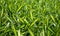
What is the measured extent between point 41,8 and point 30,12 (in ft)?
0.59

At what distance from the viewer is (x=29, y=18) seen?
1496mm

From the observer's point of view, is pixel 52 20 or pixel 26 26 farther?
pixel 52 20

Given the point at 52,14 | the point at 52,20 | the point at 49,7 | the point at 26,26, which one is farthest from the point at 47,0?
the point at 26,26

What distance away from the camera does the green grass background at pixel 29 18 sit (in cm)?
137

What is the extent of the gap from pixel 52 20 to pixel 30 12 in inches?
9.5

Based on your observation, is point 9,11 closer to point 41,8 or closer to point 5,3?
point 5,3

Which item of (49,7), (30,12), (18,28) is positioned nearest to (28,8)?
(30,12)

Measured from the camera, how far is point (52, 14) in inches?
65.2

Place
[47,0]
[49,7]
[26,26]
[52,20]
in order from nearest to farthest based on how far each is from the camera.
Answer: [26,26], [52,20], [49,7], [47,0]

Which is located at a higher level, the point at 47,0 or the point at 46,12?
the point at 47,0

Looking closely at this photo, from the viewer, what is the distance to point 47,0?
1.96 m

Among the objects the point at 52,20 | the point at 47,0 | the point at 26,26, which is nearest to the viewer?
the point at 26,26

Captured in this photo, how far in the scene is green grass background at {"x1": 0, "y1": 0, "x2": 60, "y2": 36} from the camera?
54.0 inches

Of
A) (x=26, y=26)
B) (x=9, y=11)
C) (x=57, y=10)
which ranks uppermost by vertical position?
(x=9, y=11)
